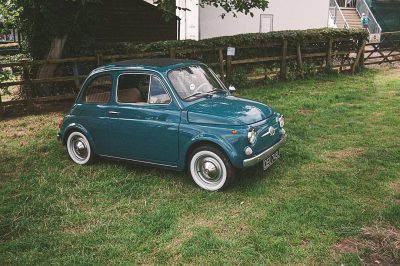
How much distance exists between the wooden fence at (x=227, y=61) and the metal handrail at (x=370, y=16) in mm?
9343

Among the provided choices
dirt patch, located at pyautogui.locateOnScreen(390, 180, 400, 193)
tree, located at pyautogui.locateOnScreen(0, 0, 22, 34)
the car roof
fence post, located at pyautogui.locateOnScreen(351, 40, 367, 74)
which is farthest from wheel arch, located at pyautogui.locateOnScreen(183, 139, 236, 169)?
fence post, located at pyautogui.locateOnScreen(351, 40, 367, 74)

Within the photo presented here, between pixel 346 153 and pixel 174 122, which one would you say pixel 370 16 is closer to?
pixel 346 153

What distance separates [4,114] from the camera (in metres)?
10.3

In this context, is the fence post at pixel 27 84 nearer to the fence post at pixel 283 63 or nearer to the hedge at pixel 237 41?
the hedge at pixel 237 41

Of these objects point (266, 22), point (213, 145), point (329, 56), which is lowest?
point (213, 145)

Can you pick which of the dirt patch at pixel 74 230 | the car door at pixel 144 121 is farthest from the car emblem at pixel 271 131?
the dirt patch at pixel 74 230

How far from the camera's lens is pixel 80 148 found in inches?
266

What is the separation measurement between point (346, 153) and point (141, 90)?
11.9 ft

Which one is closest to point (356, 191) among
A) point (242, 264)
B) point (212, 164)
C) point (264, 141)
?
point (264, 141)

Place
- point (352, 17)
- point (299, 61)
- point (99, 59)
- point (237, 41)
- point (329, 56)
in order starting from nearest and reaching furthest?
point (99, 59) → point (237, 41) → point (299, 61) → point (329, 56) → point (352, 17)

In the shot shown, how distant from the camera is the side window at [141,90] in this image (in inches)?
230

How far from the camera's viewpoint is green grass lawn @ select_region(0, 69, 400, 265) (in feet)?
13.5

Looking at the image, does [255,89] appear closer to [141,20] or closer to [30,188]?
[141,20]

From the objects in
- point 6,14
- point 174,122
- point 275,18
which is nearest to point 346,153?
point 174,122
